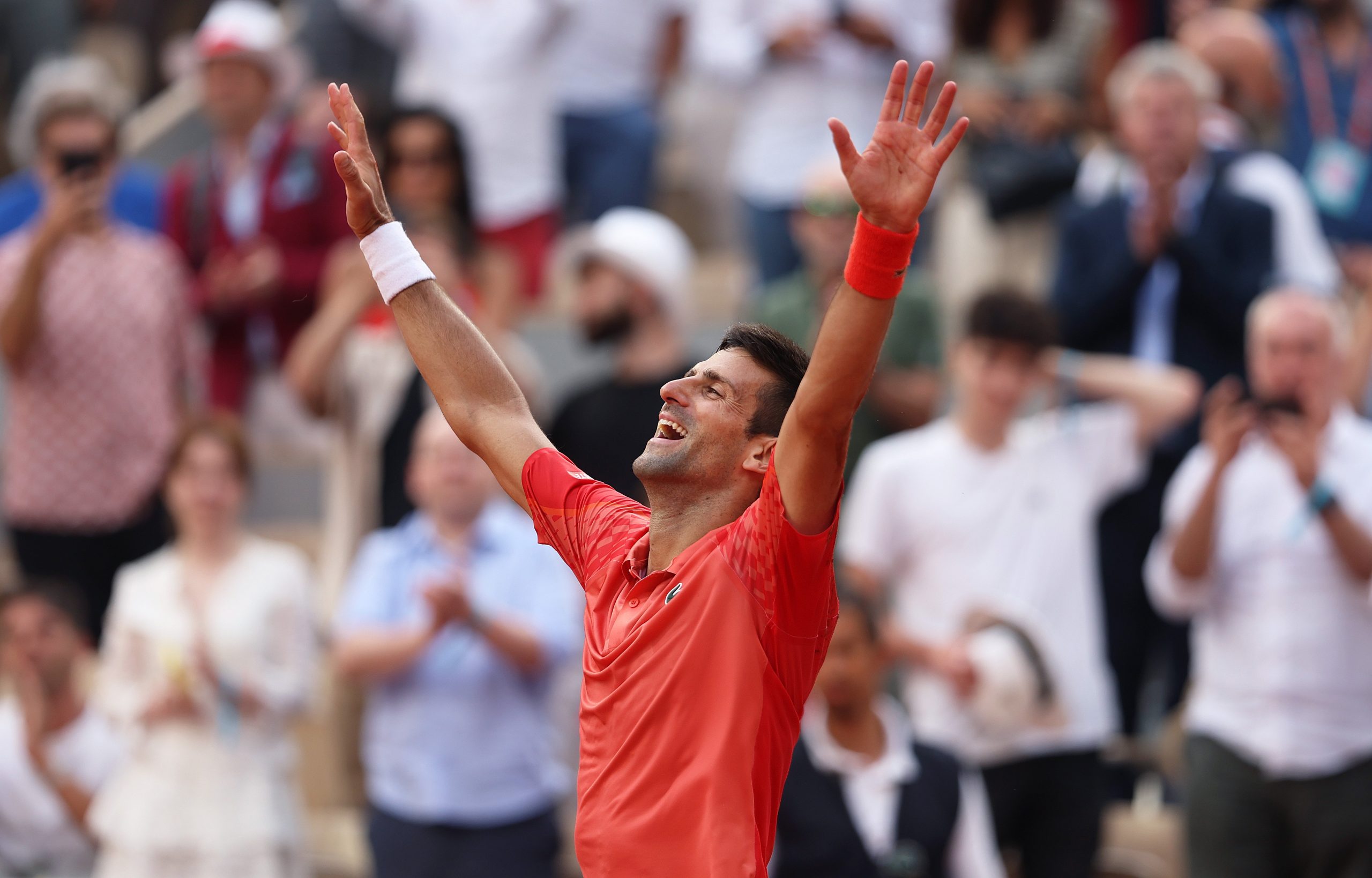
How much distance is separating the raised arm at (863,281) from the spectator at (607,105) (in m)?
5.54

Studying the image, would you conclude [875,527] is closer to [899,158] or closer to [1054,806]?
[1054,806]

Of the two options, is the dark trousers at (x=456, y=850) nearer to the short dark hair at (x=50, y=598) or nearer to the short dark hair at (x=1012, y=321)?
the short dark hair at (x=50, y=598)

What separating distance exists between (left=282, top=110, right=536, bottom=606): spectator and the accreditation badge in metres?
3.34

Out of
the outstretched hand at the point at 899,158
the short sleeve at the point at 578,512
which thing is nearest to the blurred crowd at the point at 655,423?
the short sleeve at the point at 578,512

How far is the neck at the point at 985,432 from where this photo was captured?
627 centimetres

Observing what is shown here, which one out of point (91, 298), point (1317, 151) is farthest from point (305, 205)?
point (1317, 151)

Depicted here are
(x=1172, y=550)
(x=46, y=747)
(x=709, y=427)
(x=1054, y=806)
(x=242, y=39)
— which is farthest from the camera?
(x=242, y=39)

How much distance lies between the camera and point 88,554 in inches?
281

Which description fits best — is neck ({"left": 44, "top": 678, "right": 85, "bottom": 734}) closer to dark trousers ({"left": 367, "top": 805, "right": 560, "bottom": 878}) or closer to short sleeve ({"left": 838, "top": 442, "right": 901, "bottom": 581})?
dark trousers ({"left": 367, "top": 805, "right": 560, "bottom": 878})

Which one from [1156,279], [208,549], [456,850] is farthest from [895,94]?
[1156,279]

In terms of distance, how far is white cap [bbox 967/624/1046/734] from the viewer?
5.80 metres

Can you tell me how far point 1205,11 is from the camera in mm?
8781

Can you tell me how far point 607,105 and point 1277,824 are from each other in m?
4.42

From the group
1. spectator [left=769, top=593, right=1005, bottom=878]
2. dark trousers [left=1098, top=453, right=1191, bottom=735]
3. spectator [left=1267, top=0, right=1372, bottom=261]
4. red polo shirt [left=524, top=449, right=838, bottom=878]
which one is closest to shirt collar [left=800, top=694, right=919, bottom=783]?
spectator [left=769, top=593, right=1005, bottom=878]
